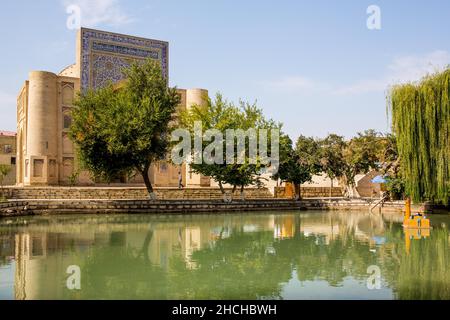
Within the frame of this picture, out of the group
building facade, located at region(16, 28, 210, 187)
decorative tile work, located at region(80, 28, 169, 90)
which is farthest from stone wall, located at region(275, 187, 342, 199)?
decorative tile work, located at region(80, 28, 169, 90)

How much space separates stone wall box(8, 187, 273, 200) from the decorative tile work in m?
6.85

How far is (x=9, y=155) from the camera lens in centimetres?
3769

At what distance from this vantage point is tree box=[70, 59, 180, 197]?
72.8 feet

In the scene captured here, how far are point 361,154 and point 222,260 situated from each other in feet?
62.7

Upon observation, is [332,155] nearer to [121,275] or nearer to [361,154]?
[361,154]

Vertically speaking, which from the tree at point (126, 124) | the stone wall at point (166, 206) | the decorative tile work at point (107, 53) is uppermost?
the decorative tile work at point (107, 53)

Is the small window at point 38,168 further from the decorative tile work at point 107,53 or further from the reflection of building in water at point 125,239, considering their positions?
the reflection of building in water at point 125,239

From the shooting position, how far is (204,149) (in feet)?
82.9

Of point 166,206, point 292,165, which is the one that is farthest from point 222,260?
point 292,165

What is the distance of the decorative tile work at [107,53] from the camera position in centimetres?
2920

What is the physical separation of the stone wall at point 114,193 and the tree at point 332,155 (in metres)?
4.83

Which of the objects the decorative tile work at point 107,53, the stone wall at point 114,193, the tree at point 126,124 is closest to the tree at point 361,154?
the stone wall at point 114,193
